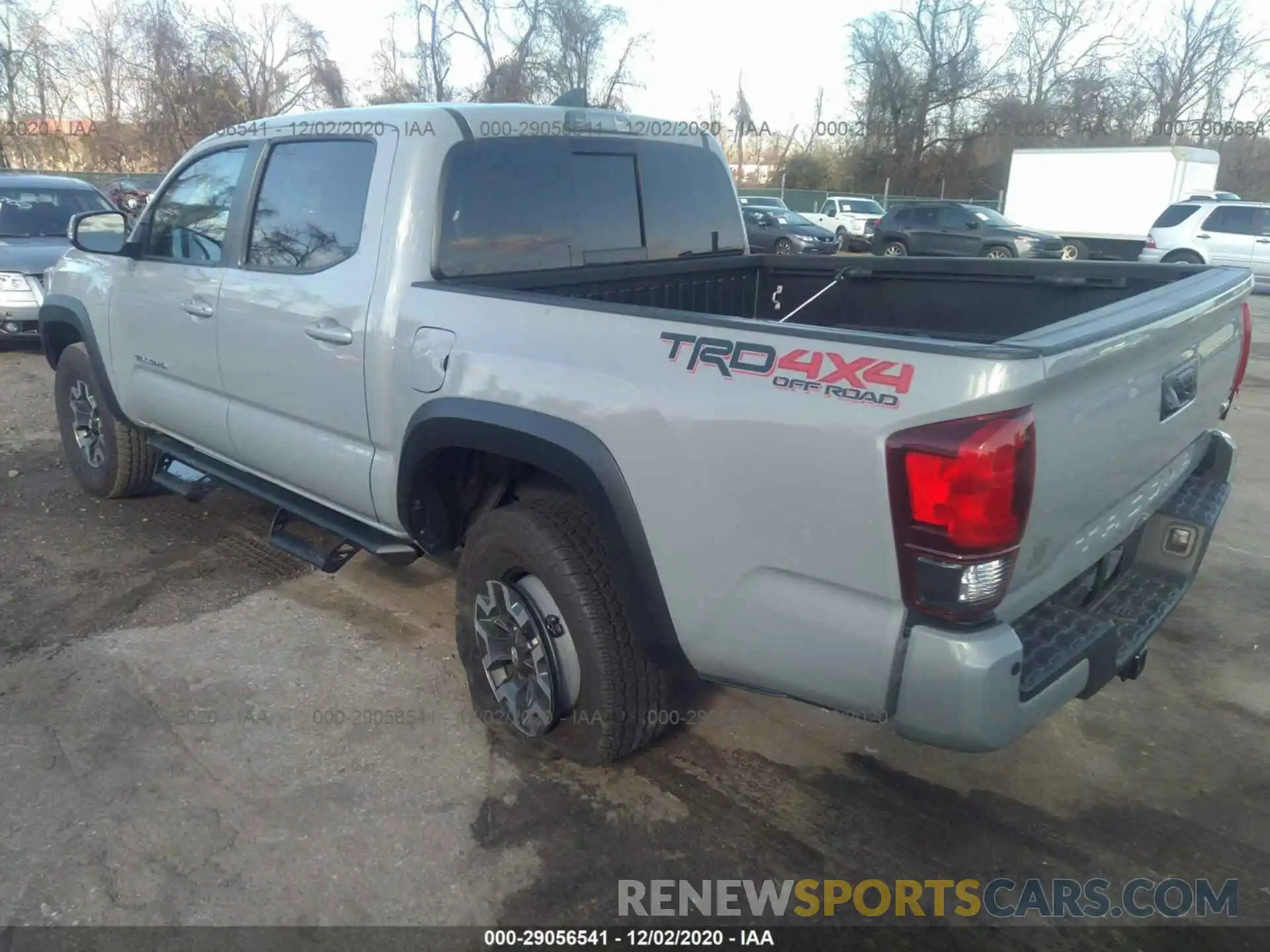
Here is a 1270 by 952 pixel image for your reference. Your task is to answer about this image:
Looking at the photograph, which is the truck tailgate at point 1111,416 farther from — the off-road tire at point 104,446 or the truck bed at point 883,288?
the off-road tire at point 104,446

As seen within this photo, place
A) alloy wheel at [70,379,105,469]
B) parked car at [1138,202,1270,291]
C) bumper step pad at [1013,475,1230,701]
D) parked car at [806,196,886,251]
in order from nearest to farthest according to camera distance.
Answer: bumper step pad at [1013,475,1230,701] → alloy wheel at [70,379,105,469] → parked car at [1138,202,1270,291] → parked car at [806,196,886,251]

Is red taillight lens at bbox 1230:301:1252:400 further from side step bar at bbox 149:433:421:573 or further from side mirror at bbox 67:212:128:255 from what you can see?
side mirror at bbox 67:212:128:255

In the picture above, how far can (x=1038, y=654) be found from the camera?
7.48 feet

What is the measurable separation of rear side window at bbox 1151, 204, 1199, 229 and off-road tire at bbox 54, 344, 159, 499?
18.8 meters

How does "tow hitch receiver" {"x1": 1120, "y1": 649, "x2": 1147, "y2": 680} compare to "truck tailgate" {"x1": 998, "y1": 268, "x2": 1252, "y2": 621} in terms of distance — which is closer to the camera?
"truck tailgate" {"x1": 998, "y1": 268, "x2": 1252, "y2": 621}

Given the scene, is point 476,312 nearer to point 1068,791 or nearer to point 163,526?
point 1068,791

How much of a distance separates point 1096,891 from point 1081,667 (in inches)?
27.9

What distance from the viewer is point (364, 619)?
411 cm

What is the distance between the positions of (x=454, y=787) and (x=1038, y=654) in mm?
1768

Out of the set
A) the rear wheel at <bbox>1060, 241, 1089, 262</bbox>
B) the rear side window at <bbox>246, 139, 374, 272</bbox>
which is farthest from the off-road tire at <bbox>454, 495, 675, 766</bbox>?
the rear wheel at <bbox>1060, 241, 1089, 262</bbox>

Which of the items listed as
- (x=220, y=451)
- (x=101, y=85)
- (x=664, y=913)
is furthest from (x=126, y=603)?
(x=101, y=85)

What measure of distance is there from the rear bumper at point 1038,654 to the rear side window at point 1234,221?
17864 millimetres

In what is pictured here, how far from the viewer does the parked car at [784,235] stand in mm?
22969

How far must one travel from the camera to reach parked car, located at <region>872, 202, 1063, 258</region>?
68.5 ft
